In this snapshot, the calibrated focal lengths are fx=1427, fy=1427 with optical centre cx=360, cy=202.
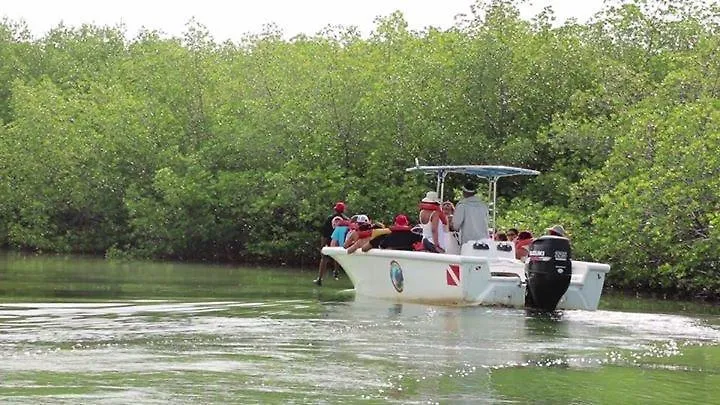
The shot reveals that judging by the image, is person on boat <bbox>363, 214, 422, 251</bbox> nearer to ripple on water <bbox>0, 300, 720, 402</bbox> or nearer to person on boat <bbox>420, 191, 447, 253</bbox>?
person on boat <bbox>420, 191, 447, 253</bbox>

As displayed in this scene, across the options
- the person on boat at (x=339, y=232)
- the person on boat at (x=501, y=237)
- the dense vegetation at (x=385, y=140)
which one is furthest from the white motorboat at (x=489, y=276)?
the dense vegetation at (x=385, y=140)

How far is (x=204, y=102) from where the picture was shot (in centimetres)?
4681

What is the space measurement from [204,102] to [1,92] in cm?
2548

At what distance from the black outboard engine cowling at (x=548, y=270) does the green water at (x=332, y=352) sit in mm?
368

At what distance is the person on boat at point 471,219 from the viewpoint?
70.3 ft

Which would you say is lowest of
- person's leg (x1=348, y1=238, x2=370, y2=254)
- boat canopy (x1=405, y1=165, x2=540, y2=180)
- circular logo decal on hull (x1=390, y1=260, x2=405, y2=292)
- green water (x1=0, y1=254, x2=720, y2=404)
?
green water (x1=0, y1=254, x2=720, y2=404)

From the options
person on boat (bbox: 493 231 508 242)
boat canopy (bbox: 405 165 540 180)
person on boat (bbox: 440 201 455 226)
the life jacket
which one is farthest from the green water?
person on boat (bbox: 493 231 508 242)

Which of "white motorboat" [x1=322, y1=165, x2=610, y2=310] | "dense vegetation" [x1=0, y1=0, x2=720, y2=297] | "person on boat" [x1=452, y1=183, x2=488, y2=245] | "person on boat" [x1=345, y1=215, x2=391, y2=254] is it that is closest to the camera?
"white motorboat" [x1=322, y1=165, x2=610, y2=310]

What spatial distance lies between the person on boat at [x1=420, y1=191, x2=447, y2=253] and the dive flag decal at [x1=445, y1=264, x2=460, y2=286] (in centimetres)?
148

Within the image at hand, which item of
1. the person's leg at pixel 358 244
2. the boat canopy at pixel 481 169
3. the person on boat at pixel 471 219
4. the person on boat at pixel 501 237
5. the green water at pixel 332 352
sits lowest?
the green water at pixel 332 352

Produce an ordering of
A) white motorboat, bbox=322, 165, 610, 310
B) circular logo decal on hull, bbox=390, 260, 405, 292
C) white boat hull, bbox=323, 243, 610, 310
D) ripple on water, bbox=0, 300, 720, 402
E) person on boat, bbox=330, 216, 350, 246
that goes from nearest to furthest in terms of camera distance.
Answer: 1. ripple on water, bbox=0, 300, 720, 402
2. white motorboat, bbox=322, 165, 610, 310
3. white boat hull, bbox=323, 243, 610, 310
4. circular logo decal on hull, bbox=390, 260, 405, 292
5. person on boat, bbox=330, 216, 350, 246

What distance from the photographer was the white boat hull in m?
19.7

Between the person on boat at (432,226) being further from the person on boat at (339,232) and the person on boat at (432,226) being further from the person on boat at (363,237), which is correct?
the person on boat at (339,232)

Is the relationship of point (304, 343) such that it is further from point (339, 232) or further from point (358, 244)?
point (339, 232)
